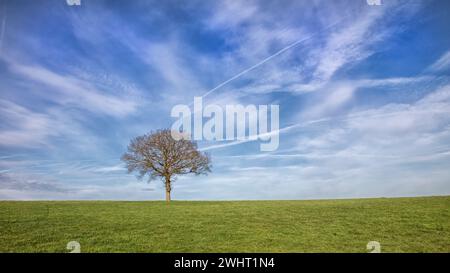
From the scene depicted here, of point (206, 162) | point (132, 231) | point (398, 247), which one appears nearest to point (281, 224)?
point (398, 247)

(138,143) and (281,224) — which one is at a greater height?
(138,143)

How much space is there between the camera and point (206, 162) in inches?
2045

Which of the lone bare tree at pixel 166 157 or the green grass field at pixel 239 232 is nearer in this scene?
the green grass field at pixel 239 232

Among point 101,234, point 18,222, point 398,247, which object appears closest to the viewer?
point 398,247

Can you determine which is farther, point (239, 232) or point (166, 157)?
point (166, 157)

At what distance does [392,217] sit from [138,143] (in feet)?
120

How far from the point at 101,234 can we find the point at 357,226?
53.4ft

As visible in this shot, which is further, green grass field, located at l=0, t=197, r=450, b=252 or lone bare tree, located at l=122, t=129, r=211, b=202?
lone bare tree, located at l=122, t=129, r=211, b=202

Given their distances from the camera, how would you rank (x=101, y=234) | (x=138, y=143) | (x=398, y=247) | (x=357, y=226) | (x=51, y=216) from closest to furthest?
(x=398, y=247)
(x=101, y=234)
(x=357, y=226)
(x=51, y=216)
(x=138, y=143)

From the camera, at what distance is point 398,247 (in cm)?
1650

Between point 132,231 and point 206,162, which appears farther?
point 206,162
